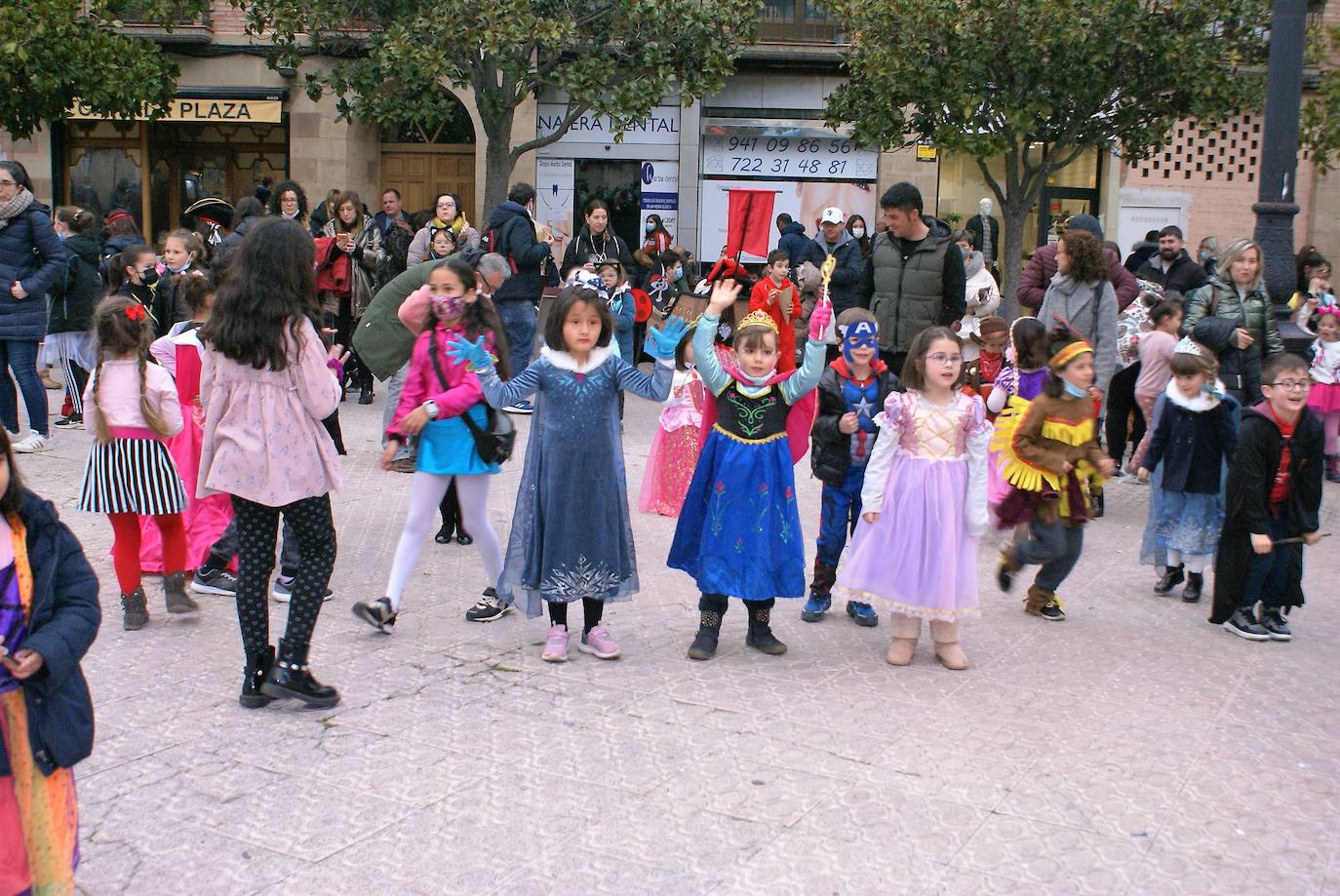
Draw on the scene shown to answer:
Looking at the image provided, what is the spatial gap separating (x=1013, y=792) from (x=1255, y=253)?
17.8 feet

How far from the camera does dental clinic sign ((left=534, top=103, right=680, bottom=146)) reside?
69.3 feet

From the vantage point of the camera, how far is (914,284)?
7973 millimetres

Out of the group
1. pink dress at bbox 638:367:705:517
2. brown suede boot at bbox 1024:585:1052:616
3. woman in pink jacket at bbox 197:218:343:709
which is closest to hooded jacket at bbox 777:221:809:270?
pink dress at bbox 638:367:705:517

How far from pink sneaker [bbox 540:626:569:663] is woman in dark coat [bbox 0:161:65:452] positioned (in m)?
6.06

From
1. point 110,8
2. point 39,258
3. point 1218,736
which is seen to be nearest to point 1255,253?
point 1218,736

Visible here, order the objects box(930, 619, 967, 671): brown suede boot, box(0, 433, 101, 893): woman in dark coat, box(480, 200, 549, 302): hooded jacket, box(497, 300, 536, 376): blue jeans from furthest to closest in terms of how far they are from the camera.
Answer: box(497, 300, 536, 376): blue jeans, box(480, 200, 549, 302): hooded jacket, box(930, 619, 967, 671): brown suede boot, box(0, 433, 101, 893): woman in dark coat

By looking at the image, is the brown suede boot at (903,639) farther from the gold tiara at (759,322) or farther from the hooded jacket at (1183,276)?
the hooded jacket at (1183,276)

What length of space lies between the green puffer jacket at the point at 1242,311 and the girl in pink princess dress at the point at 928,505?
3.70 m

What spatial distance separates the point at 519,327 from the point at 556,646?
689 cm

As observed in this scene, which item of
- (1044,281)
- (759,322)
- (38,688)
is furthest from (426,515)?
(1044,281)

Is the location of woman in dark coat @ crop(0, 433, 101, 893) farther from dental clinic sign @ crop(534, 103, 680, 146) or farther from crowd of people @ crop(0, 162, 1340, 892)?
dental clinic sign @ crop(534, 103, 680, 146)

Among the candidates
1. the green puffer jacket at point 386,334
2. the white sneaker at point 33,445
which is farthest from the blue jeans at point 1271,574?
the white sneaker at point 33,445

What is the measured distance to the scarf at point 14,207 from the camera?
9.90 metres

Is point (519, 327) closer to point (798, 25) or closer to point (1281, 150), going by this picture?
point (1281, 150)
